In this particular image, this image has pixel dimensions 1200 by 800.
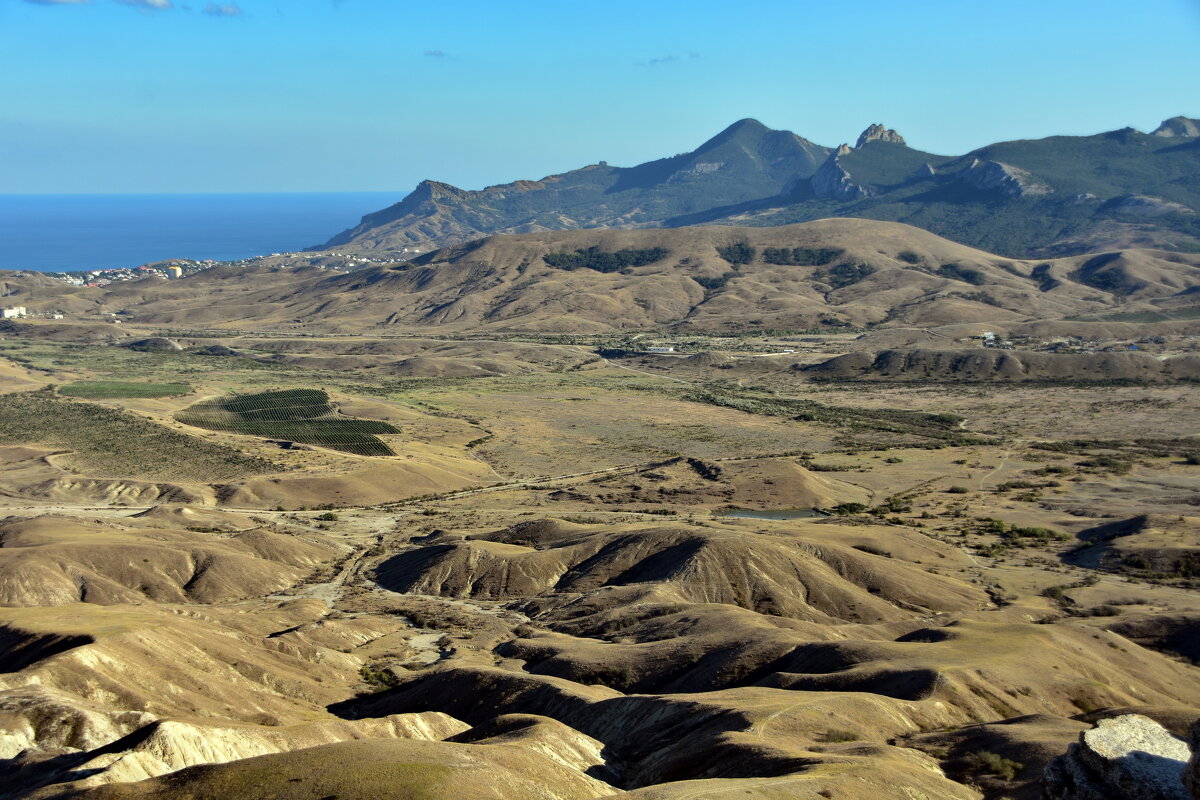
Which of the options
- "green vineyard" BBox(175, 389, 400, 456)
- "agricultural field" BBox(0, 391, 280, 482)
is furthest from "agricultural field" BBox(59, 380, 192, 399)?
"agricultural field" BBox(0, 391, 280, 482)

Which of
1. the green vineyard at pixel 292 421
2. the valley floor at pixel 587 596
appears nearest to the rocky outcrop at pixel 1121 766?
the valley floor at pixel 587 596

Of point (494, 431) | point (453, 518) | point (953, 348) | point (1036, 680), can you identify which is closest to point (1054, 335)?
point (953, 348)

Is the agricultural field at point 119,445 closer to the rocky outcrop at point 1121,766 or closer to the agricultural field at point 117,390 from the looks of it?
the agricultural field at point 117,390

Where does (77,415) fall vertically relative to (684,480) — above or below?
above

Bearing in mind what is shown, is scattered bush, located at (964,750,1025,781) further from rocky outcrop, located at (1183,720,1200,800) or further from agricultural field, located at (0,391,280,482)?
agricultural field, located at (0,391,280,482)

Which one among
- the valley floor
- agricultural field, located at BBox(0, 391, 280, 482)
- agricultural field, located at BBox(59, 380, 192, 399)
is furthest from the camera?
agricultural field, located at BBox(59, 380, 192, 399)

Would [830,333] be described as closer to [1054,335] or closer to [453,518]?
[1054,335]
